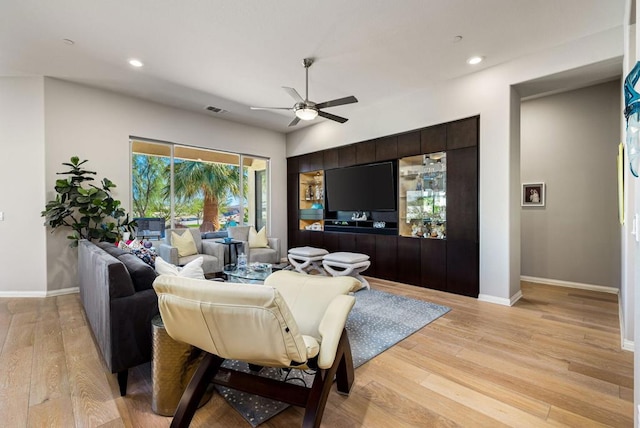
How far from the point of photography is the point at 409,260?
4.73 meters

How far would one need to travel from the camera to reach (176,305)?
4.70 ft

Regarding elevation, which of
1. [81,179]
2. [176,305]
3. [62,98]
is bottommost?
[176,305]

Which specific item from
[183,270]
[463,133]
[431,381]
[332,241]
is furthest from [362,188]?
[183,270]

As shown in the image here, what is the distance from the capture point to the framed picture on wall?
484 centimetres

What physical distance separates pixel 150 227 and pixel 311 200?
324cm

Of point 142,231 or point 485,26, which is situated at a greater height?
point 485,26

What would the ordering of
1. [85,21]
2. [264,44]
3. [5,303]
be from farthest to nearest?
1. [5,303]
2. [264,44]
3. [85,21]

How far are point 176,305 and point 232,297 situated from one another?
0.34 m

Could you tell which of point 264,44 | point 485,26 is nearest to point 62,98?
point 264,44

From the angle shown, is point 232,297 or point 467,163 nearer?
point 232,297

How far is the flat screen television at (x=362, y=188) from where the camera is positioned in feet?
16.6

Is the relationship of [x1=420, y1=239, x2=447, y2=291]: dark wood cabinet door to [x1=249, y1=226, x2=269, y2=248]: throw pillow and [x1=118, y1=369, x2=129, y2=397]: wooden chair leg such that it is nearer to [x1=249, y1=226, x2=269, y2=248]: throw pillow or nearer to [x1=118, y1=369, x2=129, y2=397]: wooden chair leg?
[x1=249, y1=226, x2=269, y2=248]: throw pillow

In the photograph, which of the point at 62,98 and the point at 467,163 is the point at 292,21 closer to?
the point at 467,163

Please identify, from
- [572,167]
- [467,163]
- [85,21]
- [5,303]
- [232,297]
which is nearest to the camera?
[232,297]
